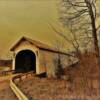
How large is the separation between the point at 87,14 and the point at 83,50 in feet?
12.9

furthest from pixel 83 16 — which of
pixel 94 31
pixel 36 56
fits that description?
pixel 36 56

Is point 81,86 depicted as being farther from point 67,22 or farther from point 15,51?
point 15,51

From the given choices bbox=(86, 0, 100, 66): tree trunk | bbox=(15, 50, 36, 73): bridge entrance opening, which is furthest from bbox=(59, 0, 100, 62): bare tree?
bbox=(15, 50, 36, 73): bridge entrance opening

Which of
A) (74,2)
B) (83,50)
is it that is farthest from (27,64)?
(83,50)

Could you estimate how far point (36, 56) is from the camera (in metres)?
24.1

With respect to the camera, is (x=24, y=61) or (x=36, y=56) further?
(x=24, y=61)

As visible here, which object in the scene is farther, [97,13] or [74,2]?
[74,2]

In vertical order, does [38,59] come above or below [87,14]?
below

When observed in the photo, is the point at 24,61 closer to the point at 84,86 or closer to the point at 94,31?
the point at 94,31

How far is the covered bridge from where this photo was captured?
21958 mm

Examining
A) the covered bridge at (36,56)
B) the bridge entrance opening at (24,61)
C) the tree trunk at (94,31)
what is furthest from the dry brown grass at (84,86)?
the bridge entrance opening at (24,61)

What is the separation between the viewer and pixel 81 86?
8625 mm

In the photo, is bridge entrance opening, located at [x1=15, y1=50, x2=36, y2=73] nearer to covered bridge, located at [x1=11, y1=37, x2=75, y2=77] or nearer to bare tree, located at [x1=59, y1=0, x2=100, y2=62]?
covered bridge, located at [x1=11, y1=37, x2=75, y2=77]

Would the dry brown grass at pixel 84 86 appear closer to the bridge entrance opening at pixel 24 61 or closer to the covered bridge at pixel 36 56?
the covered bridge at pixel 36 56
